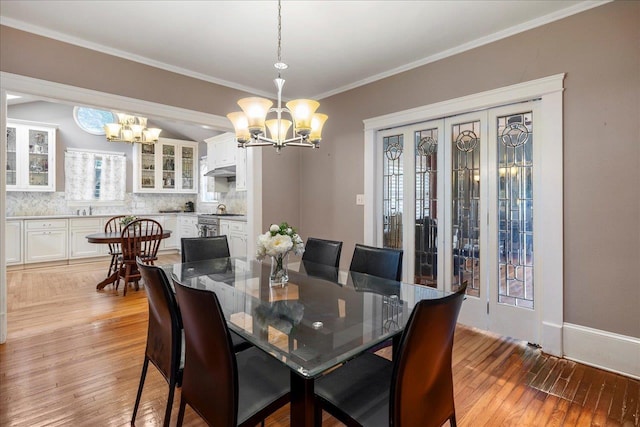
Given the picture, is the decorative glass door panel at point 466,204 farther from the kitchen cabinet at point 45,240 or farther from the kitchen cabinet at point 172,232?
the kitchen cabinet at point 45,240

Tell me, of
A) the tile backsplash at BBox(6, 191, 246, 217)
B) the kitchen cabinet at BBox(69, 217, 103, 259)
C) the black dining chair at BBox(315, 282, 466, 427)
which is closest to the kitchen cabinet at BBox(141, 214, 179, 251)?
the tile backsplash at BBox(6, 191, 246, 217)

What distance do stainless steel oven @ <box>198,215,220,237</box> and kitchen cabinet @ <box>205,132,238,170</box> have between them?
1020 mm

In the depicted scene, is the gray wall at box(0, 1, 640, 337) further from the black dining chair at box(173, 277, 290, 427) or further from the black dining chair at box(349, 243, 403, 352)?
the black dining chair at box(173, 277, 290, 427)

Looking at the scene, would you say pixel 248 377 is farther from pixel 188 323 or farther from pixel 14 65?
pixel 14 65

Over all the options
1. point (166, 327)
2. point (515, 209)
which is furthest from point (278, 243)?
point (515, 209)

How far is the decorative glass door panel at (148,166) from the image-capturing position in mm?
6895

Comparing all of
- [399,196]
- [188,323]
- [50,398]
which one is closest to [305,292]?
[188,323]

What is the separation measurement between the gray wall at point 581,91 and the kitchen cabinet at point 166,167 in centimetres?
414

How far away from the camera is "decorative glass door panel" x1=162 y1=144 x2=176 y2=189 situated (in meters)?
7.18

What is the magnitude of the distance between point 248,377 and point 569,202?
8.25 feet

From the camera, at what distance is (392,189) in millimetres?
3582

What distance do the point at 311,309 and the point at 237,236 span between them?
3.67m

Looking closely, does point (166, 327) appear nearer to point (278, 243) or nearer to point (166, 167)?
point (278, 243)

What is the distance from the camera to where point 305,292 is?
6.30ft
